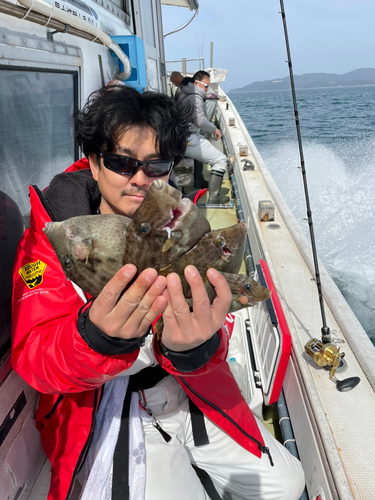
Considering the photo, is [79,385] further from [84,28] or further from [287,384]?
[84,28]

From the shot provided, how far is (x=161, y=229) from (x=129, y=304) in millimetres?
295

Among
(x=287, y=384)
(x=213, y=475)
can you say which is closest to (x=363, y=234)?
(x=287, y=384)

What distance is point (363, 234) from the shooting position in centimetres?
586

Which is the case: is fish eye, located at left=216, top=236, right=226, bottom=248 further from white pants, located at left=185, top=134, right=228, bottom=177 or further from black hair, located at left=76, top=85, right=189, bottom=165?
white pants, located at left=185, top=134, right=228, bottom=177

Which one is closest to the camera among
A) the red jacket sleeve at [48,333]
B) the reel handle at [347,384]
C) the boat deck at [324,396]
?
the red jacket sleeve at [48,333]

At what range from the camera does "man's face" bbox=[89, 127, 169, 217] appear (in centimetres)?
172

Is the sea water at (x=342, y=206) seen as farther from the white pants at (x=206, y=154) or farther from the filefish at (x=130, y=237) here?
the filefish at (x=130, y=237)

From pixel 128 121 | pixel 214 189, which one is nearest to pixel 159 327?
pixel 128 121

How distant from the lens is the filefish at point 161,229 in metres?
1.10

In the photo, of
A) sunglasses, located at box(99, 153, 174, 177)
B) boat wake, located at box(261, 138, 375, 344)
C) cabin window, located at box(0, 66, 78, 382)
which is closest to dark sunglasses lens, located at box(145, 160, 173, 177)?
sunglasses, located at box(99, 153, 174, 177)

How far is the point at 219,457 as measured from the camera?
1902 millimetres

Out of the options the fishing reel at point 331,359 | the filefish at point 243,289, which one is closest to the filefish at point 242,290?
the filefish at point 243,289

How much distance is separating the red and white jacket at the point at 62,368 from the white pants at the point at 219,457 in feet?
0.33

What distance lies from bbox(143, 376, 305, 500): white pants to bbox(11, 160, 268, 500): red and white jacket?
100 mm
